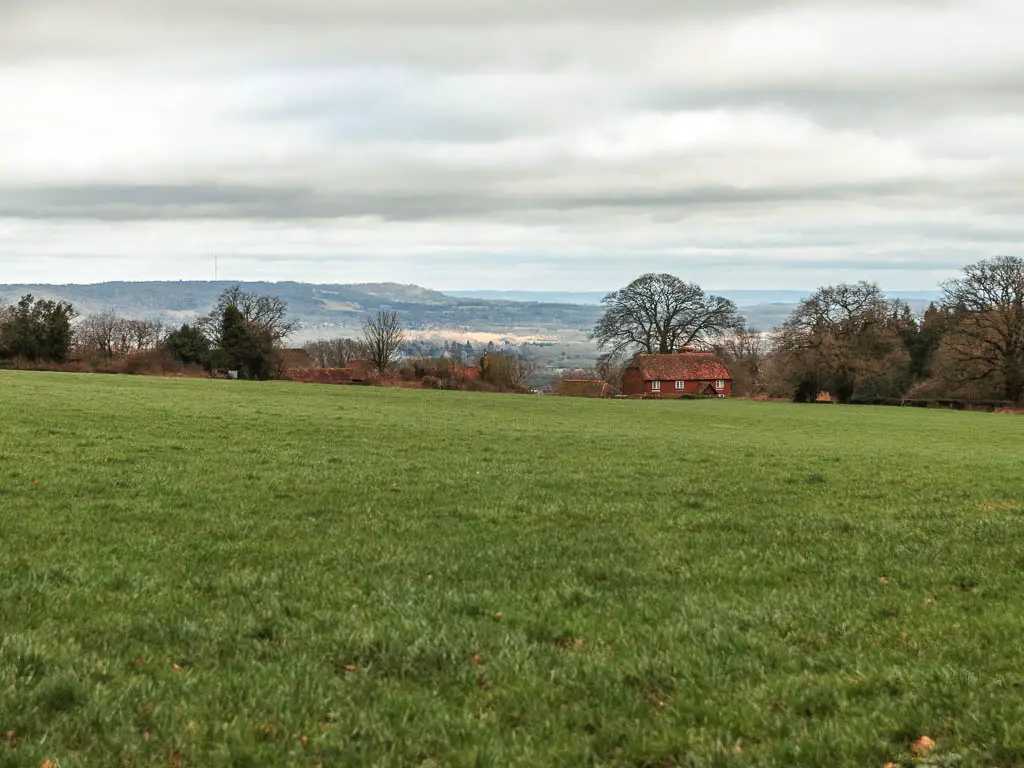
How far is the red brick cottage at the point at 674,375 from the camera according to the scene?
92.9 meters

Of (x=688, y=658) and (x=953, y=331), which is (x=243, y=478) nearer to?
(x=688, y=658)

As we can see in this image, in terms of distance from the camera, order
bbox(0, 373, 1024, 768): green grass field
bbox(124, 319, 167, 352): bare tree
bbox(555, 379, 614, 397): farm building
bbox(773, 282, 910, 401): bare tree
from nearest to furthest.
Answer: bbox(0, 373, 1024, 768): green grass field
bbox(773, 282, 910, 401): bare tree
bbox(555, 379, 614, 397): farm building
bbox(124, 319, 167, 352): bare tree

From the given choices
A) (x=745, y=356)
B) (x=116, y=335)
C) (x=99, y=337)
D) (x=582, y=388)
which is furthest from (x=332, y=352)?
(x=745, y=356)

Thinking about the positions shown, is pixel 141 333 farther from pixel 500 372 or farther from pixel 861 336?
pixel 861 336

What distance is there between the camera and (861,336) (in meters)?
80.1

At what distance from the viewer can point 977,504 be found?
516 inches

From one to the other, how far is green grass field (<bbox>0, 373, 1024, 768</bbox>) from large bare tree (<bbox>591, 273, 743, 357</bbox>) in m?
77.5

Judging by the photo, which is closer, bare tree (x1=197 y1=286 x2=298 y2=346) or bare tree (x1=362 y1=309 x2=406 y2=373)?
bare tree (x1=197 y1=286 x2=298 y2=346)

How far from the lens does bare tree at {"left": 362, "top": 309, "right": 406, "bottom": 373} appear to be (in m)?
99.3

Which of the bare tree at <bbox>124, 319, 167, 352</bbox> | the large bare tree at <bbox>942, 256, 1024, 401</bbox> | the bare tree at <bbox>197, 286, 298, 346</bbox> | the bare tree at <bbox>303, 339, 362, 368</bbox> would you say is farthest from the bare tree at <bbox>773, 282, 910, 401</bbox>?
the bare tree at <bbox>124, 319, 167, 352</bbox>

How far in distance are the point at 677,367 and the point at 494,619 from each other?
90.2 m

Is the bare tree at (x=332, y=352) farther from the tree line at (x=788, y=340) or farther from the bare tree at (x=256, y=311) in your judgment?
the tree line at (x=788, y=340)

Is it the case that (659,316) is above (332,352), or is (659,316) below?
above

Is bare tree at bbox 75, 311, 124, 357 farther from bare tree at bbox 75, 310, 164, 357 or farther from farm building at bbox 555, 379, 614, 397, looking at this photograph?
farm building at bbox 555, 379, 614, 397
